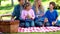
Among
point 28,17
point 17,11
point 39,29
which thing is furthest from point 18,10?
point 39,29

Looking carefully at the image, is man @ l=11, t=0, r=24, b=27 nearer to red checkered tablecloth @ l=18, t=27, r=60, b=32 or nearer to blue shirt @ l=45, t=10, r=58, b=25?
red checkered tablecloth @ l=18, t=27, r=60, b=32

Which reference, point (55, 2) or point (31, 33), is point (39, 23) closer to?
point (31, 33)

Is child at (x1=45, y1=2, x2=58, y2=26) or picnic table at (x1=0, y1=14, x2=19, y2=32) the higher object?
child at (x1=45, y1=2, x2=58, y2=26)

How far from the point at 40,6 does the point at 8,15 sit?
348mm

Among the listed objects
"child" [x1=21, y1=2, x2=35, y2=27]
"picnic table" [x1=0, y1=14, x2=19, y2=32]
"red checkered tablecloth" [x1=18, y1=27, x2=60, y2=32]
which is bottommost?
"red checkered tablecloth" [x1=18, y1=27, x2=60, y2=32]

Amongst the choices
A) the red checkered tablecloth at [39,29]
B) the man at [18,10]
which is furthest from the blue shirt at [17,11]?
the red checkered tablecloth at [39,29]

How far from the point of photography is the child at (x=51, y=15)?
2123 mm

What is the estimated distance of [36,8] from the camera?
2.12 m

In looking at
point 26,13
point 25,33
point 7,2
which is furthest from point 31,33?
point 7,2

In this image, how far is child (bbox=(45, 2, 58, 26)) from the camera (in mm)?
2123

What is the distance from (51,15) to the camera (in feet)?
7.02

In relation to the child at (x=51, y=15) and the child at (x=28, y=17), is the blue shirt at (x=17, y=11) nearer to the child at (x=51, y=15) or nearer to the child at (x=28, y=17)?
the child at (x=28, y=17)

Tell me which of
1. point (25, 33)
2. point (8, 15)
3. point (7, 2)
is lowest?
point (25, 33)

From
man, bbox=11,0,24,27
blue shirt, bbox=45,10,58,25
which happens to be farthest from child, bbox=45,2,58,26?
man, bbox=11,0,24,27
